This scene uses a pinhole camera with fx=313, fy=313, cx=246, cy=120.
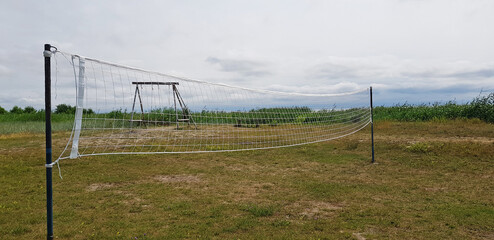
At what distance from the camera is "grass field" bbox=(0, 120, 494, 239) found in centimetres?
445

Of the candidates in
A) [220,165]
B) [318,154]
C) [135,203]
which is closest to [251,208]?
[135,203]

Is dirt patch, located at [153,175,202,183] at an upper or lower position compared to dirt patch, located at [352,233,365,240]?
upper

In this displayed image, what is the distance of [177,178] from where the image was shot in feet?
25.1

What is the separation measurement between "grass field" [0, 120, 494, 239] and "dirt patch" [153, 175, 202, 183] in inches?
1.0

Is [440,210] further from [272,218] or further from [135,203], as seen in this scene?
[135,203]

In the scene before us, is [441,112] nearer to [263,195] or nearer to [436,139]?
[436,139]

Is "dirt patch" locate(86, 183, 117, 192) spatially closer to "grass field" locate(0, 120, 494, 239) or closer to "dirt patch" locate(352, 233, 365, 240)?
"grass field" locate(0, 120, 494, 239)

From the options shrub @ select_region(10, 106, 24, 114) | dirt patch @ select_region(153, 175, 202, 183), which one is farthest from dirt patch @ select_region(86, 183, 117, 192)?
shrub @ select_region(10, 106, 24, 114)

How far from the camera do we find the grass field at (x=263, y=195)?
14.6 ft

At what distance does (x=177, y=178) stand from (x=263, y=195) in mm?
2523

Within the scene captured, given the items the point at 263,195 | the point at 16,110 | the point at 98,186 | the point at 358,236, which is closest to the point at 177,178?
the point at 98,186

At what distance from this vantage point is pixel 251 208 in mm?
5250

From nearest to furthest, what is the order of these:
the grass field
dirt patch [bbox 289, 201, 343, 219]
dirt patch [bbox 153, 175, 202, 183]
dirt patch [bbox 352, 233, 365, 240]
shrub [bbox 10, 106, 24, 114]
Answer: dirt patch [bbox 352, 233, 365, 240], the grass field, dirt patch [bbox 289, 201, 343, 219], dirt patch [bbox 153, 175, 202, 183], shrub [bbox 10, 106, 24, 114]

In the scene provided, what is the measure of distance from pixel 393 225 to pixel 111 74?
4.89m
